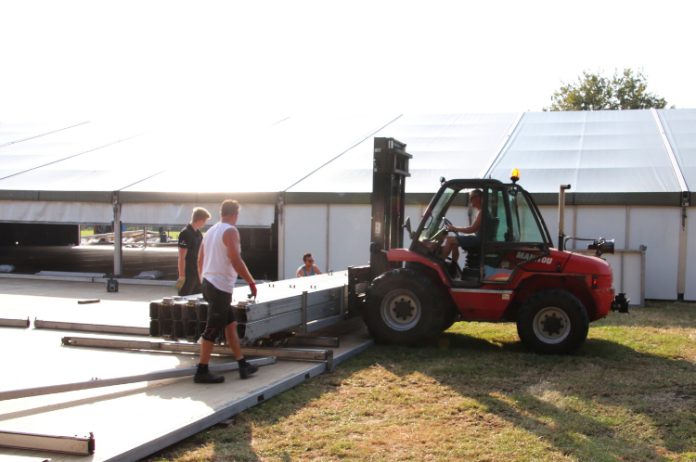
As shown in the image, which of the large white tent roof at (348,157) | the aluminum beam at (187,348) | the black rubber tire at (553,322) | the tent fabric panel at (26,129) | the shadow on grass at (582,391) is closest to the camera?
the shadow on grass at (582,391)

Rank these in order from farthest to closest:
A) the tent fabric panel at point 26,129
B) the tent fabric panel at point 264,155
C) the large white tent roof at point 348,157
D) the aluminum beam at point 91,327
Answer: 1. the tent fabric panel at point 26,129
2. the tent fabric panel at point 264,155
3. the large white tent roof at point 348,157
4. the aluminum beam at point 91,327

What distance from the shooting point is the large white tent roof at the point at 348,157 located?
15.9 m

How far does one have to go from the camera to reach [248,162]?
19.2 metres

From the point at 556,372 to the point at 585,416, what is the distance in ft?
5.42

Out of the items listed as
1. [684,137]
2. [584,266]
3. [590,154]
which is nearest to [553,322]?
[584,266]

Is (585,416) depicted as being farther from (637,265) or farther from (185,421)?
(637,265)

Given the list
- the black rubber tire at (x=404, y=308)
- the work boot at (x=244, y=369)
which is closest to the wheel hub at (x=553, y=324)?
the black rubber tire at (x=404, y=308)

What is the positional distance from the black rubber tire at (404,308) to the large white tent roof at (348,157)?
22.3 ft

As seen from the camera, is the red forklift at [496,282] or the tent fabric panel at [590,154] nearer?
the red forklift at [496,282]

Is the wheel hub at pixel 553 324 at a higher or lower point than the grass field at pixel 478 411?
higher

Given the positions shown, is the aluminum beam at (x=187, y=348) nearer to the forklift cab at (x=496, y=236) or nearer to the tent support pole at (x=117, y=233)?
the forklift cab at (x=496, y=236)

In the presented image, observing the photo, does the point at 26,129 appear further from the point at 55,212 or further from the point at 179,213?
the point at 179,213

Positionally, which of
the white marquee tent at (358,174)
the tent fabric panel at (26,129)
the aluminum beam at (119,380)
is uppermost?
the tent fabric panel at (26,129)

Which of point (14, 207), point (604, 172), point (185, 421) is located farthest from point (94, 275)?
point (185, 421)
